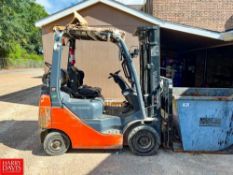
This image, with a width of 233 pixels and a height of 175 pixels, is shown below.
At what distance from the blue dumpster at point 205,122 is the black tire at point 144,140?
0.57 metres

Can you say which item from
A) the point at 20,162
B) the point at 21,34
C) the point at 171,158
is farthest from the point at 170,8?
the point at 21,34

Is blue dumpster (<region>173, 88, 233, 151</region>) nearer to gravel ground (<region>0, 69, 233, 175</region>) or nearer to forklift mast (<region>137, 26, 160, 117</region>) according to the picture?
gravel ground (<region>0, 69, 233, 175</region>)

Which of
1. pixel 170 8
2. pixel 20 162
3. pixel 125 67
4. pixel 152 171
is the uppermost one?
pixel 170 8

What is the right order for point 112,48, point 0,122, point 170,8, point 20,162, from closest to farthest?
point 20,162 < point 0,122 < point 112,48 < point 170,8

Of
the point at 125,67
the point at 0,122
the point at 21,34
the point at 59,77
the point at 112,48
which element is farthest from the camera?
the point at 21,34

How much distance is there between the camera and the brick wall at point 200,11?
13844 millimetres

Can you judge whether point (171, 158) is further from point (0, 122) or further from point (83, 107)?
point (0, 122)

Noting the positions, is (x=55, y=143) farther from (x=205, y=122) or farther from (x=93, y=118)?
(x=205, y=122)

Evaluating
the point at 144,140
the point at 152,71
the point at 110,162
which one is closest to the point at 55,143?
the point at 110,162

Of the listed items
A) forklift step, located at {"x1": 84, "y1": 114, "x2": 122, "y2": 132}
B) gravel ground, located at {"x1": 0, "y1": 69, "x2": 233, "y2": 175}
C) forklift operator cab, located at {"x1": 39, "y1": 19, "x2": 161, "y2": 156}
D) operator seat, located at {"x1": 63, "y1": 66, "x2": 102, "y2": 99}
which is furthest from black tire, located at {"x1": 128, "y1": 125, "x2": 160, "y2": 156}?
operator seat, located at {"x1": 63, "y1": 66, "x2": 102, "y2": 99}

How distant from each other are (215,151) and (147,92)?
1752mm

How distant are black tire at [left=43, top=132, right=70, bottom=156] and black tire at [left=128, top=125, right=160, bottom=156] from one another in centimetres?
125

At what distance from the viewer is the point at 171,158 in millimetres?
4934

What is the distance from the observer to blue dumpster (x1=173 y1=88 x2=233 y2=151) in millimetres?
5062
